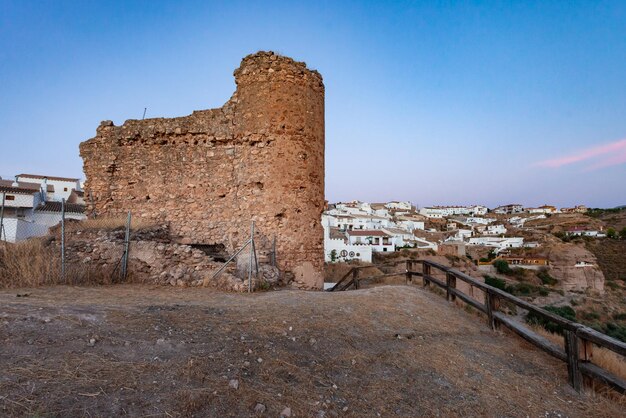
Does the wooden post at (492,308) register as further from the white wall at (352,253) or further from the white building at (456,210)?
the white building at (456,210)

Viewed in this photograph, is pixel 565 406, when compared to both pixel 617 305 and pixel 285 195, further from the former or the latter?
pixel 617 305

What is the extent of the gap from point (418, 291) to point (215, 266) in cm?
515

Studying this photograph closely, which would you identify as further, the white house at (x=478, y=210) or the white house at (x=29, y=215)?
the white house at (x=478, y=210)

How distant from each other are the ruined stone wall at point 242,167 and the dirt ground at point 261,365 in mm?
4375

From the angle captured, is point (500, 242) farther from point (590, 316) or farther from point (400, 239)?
point (590, 316)

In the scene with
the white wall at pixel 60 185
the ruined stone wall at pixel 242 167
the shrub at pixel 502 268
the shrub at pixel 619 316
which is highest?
the white wall at pixel 60 185

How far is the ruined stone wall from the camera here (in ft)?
35.2

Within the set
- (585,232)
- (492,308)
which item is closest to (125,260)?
(492,308)

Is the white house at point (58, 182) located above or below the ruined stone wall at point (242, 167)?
above

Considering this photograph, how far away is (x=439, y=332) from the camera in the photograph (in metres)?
6.34

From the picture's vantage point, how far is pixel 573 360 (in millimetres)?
4707

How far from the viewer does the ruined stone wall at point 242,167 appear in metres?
10.7

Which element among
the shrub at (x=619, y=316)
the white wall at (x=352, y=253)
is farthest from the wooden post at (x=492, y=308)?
the white wall at (x=352, y=253)

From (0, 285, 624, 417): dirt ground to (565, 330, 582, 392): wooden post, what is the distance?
0.13 meters
